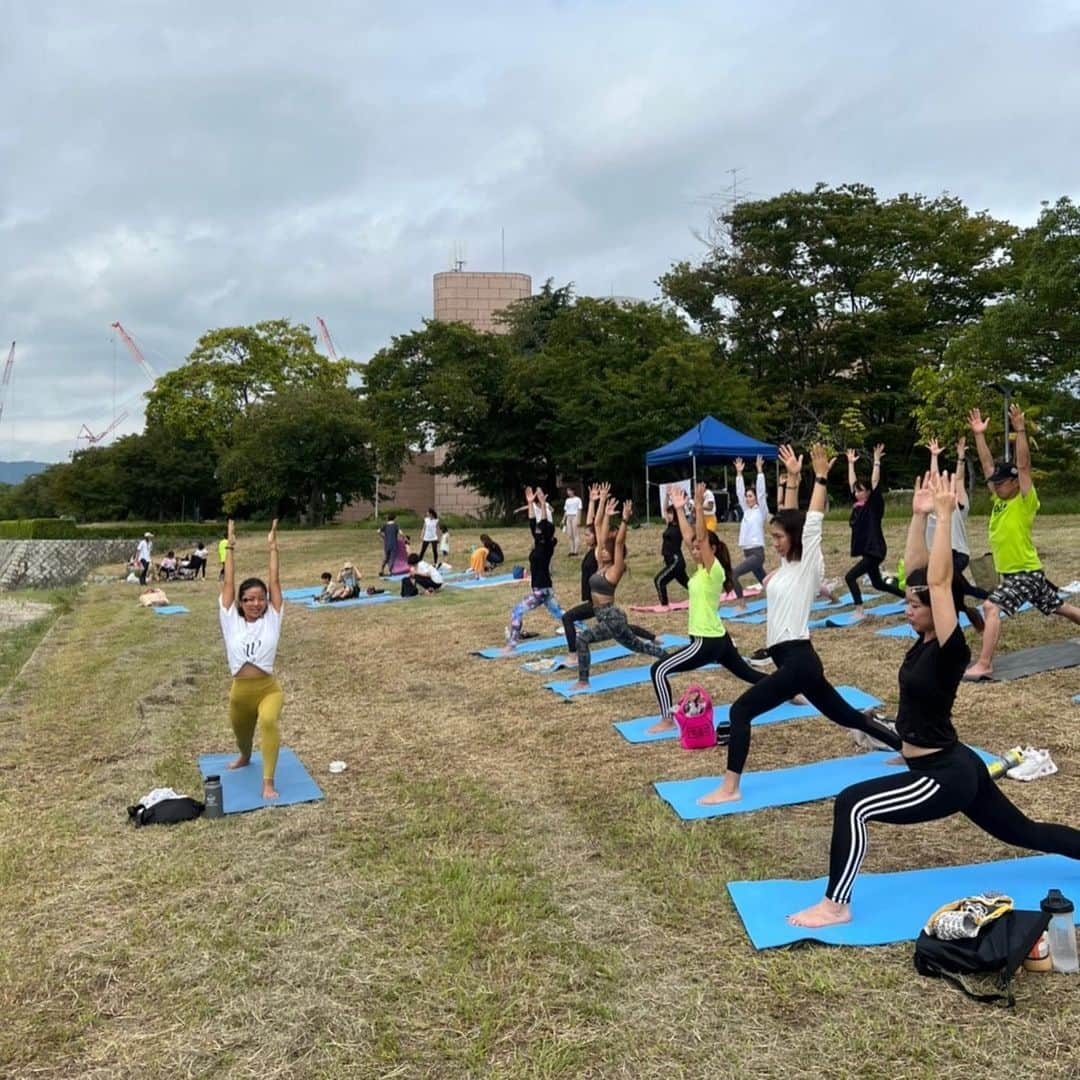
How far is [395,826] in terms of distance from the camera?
5582 millimetres

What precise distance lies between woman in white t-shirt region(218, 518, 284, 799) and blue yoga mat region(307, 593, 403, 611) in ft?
36.5

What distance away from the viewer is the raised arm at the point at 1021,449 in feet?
21.7

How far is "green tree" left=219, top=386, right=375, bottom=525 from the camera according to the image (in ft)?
128

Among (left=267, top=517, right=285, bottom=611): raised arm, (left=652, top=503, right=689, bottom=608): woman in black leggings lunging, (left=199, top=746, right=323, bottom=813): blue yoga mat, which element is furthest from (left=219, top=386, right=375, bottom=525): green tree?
(left=267, top=517, right=285, bottom=611): raised arm

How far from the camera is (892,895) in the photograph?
4.27 metres

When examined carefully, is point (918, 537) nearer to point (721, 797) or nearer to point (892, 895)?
point (892, 895)

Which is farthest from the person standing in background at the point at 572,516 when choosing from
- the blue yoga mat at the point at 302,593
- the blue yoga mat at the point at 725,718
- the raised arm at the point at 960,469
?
the blue yoga mat at the point at 725,718

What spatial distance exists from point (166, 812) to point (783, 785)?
384cm

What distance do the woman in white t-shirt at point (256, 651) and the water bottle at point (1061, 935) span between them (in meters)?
4.34

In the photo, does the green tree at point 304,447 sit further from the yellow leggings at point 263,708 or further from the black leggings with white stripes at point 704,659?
the yellow leggings at point 263,708

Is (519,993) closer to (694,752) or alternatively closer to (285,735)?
(694,752)

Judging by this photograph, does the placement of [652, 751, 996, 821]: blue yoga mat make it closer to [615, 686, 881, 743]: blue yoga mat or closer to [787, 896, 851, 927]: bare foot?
[615, 686, 881, 743]: blue yoga mat

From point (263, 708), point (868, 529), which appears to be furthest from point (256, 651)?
point (868, 529)

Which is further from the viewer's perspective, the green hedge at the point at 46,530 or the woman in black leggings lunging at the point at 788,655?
the green hedge at the point at 46,530
